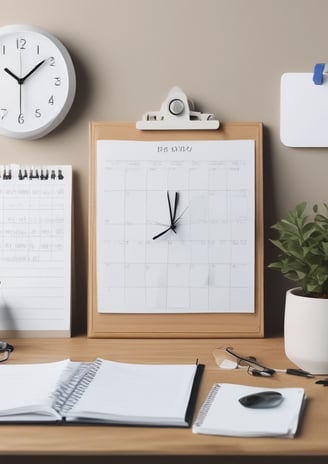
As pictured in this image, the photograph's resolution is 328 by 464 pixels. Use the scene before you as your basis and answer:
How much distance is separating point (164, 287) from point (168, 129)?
338 millimetres

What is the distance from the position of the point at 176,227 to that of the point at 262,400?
50cm

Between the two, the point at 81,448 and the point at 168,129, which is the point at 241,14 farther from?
the point at 81,448

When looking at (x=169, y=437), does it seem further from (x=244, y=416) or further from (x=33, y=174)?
(x=33, y=174)

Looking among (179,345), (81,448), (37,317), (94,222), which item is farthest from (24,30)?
(81,448)

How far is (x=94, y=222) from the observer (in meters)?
1.44

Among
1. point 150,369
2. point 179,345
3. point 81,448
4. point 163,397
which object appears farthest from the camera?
point 179,345

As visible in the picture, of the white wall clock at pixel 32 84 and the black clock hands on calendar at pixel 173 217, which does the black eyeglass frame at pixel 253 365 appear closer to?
the black clock hands on calendar at pixel 173 217

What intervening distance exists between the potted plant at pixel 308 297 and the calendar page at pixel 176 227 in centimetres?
17

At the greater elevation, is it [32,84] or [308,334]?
[32,84]

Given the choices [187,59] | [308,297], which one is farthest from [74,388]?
[187,59]

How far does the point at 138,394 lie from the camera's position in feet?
3.52

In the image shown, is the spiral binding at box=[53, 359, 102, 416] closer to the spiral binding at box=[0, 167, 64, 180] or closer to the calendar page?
the calendar page

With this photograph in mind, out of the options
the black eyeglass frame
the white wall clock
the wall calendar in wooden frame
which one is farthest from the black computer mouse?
the white wall clock

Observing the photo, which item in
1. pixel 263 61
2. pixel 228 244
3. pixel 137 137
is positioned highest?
pixel 263 61
